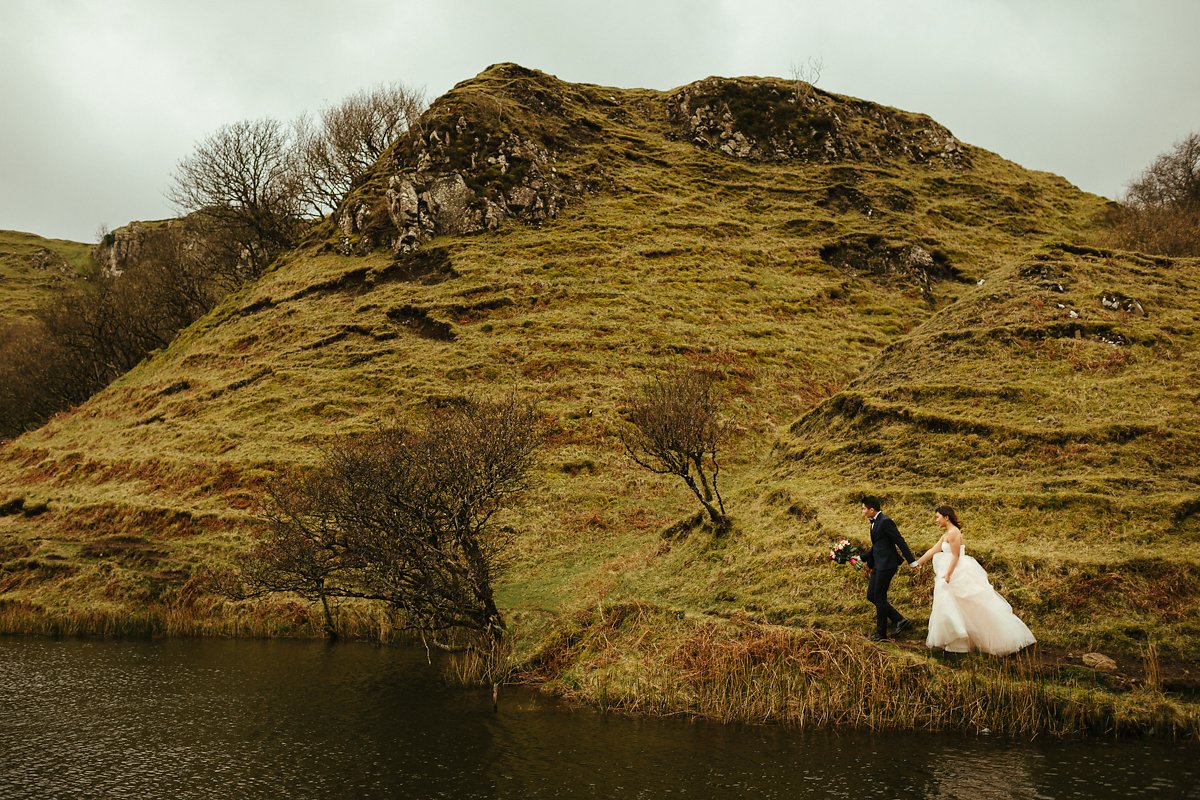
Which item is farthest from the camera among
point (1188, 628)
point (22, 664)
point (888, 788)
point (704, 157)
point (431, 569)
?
point (704, 157)

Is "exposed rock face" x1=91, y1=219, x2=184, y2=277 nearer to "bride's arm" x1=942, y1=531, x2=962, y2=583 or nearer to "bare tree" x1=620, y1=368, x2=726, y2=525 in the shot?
"bare tree" x1=620, y1=368, x2=726, y2=525

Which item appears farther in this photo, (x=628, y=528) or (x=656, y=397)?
(x=628, y=528)

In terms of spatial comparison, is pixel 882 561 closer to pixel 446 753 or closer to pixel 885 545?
pixel 885 545

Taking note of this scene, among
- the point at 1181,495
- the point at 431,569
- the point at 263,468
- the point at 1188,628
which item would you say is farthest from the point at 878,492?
the point at 263,468

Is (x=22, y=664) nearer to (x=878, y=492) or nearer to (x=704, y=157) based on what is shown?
(x=878, y=492)

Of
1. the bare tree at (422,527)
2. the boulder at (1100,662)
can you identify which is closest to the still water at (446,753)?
the boulder at (1100,662)

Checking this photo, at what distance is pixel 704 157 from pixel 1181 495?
73.2 meters

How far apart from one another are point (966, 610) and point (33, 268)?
19622cm

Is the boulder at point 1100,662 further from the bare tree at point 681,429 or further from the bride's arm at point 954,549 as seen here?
the bare tree at point 681,429

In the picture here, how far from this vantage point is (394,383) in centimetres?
4712

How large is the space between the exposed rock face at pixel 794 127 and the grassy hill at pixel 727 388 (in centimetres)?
53

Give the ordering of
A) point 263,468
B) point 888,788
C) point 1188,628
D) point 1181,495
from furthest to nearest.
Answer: point 263,468 → point 1181,495 → point 1188,628 → point 888,788

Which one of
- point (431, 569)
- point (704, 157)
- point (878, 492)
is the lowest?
point (431, 569)

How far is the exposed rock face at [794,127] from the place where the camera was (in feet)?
286
